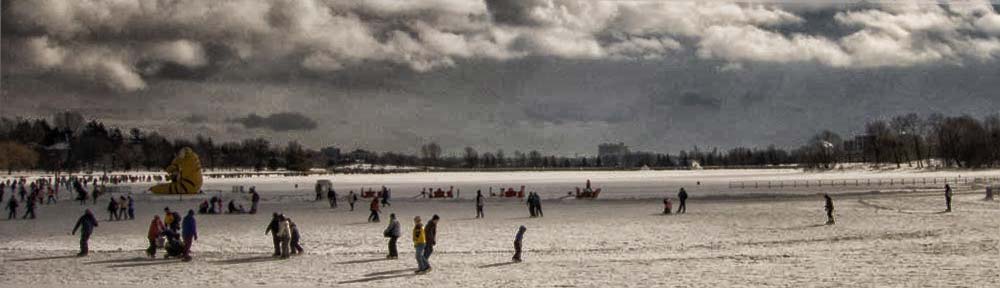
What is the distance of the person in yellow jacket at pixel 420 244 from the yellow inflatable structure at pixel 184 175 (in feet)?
137

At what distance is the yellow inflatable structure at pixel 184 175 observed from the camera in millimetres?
54938

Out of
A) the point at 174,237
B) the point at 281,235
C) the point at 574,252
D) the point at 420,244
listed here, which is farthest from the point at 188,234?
the point at 574,252

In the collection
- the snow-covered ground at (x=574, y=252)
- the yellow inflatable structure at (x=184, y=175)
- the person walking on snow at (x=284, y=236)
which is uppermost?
the yellow inflatable structure at (x=184, y=175)

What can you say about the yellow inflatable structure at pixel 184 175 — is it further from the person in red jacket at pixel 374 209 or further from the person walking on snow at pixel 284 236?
the person walking on snow at pixel 284 236

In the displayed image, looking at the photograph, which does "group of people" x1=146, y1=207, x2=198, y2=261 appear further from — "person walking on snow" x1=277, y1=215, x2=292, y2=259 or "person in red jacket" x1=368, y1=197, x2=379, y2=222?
"person in red jacket" x1=368, y1=197, x2=379, y2=222

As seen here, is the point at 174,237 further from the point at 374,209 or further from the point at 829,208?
the point at 829,208

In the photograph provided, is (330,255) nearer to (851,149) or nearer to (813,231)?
(813,231)

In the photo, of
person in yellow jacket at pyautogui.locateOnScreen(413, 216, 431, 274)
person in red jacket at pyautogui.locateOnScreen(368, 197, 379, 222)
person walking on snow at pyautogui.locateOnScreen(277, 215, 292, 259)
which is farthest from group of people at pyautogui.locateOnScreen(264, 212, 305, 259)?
person in red jacket at pyautogui.locateOnScreen(368, 197, 379, 222)

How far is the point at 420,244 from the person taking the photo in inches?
674

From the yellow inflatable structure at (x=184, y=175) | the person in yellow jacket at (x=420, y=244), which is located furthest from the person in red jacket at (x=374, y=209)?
the yellow inflatable structure at (x=184, y=175)

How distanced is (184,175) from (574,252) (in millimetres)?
41039

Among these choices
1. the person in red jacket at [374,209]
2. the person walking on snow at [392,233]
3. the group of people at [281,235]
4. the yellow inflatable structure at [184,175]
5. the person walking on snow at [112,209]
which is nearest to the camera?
the person walking on snow at [392,233]

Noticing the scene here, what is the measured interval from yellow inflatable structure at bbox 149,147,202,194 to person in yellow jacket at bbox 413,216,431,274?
4190cm

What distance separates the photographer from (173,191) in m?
55.8
